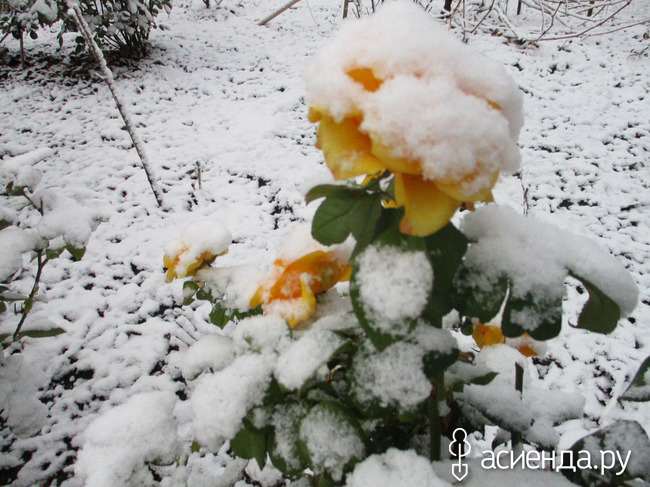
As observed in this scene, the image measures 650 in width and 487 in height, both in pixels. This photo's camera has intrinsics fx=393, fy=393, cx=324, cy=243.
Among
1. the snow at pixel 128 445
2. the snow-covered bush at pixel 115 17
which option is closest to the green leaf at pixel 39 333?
the snow at pixel 128 445

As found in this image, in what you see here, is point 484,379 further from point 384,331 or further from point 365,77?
point 365,77

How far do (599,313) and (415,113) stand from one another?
0.35m

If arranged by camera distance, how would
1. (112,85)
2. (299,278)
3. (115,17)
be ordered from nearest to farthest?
(299,278) → (112,85) → (115,17)

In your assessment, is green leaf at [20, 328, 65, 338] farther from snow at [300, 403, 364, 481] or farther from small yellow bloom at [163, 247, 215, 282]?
snow at [300, 403, 364, 481]

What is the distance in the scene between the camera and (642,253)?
2.07 m

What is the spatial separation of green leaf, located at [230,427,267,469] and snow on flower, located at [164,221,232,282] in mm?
280

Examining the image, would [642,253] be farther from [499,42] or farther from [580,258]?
[499,42]

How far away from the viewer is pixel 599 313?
47 cm

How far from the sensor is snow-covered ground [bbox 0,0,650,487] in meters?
1.33

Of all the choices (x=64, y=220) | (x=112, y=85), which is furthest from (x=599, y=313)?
(x=112, y=85)

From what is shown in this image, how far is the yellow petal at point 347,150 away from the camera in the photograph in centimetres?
37

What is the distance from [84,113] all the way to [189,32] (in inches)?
108

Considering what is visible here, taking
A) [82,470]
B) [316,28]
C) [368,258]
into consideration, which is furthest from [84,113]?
[368,258]

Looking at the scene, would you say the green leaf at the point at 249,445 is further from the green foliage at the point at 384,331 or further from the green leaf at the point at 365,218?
the green leaf at the point at 365,218
